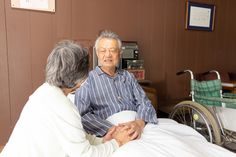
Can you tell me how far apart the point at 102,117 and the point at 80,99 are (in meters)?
0.19

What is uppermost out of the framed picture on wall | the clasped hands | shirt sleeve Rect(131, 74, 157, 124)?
the framed picture on wall

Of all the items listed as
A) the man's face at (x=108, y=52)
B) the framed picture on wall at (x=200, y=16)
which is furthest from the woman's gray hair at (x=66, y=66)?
the framed picture on wall at (x=200, y=16)

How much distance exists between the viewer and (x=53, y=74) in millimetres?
900

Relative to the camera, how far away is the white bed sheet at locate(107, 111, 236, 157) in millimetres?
1027

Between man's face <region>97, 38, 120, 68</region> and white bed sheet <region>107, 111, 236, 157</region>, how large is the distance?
40cm

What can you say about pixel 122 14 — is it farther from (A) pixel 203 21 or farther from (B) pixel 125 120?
(B) pixel 125 120

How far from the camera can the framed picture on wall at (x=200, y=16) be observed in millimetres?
3081

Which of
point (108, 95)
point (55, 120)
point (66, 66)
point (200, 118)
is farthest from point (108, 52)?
point (200, 118)

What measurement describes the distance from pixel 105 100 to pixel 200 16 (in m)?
2.36

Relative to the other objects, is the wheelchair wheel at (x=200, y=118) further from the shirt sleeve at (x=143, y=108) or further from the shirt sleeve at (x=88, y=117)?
the shirt sleeve at (x=88, y=117)

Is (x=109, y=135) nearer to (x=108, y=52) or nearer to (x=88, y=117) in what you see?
(x=88, y=117)

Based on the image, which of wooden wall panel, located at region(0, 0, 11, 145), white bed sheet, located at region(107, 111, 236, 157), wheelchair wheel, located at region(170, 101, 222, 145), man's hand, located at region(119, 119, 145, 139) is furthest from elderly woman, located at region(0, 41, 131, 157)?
wooden wall panel, located at region(0, 0, 11, 145)

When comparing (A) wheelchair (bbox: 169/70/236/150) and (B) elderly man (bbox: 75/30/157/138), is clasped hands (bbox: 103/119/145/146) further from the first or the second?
(A) wheelchair (bbox: 169/70/236/150)

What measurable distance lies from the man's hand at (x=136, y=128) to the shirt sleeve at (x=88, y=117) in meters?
0.13
